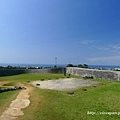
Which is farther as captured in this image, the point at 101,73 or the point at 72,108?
the point at 101,73

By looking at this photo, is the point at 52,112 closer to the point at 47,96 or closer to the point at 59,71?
the point at 47,96

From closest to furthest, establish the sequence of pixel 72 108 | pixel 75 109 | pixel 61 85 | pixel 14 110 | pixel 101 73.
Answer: pixel 14 110 < pixel 75 109 < pixel 72 108 < pixel 61 85 < pixel 101 73

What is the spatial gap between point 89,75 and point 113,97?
1986 centimetres

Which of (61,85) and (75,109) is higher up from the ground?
(61,85)

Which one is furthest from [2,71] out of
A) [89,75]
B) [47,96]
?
[47,96]

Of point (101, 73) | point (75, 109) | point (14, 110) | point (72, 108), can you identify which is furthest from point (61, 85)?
point (14, 110)

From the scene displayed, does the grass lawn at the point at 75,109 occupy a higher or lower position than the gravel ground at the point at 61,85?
lower

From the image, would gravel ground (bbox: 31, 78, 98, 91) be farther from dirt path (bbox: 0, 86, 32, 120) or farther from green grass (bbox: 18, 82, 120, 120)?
dirt path (bbox: 0, 86, 32, 120)

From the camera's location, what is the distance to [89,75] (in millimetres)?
34312

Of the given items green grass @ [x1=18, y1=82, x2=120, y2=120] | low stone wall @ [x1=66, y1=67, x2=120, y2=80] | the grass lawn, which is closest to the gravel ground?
low stone wall @ [x1=66, y1=67, x2=120, y2=80]

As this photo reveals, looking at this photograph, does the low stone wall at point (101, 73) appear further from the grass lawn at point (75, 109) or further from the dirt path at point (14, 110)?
the dirt path at point (14, 110)

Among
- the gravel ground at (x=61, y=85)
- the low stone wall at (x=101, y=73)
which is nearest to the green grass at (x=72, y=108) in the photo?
the gravel ground at (x=61, y=85)

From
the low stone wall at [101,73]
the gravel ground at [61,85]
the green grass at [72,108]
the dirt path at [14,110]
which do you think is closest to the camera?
the dirt path at [14,110]

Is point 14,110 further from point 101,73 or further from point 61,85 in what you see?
point 101,73
